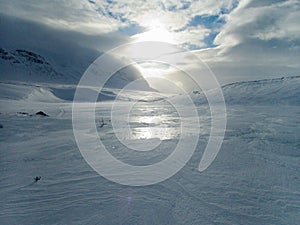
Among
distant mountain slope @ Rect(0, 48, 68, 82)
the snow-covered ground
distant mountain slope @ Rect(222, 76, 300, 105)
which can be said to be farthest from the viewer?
distant mountain slope @ Rect(0, 48, 68, 82)

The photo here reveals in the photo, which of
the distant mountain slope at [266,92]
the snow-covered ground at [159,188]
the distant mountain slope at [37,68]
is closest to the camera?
the snow-covered ground at [159,188]

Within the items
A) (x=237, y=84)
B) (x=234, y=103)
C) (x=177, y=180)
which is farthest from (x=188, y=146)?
(x=237, y=84)

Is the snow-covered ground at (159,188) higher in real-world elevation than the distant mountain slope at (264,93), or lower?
lower

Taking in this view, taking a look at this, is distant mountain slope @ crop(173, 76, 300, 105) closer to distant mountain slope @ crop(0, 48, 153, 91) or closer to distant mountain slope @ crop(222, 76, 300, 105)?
distant mountain slope @ crop(222, 76, 300, 105)

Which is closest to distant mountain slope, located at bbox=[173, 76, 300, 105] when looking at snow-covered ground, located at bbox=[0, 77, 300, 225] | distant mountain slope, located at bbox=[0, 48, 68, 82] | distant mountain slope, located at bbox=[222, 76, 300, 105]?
distant mountain slope, located at bbox=[222, 76, 300, 105]

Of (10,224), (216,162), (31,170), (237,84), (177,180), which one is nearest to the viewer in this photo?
(10,224)

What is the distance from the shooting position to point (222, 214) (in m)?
2.86

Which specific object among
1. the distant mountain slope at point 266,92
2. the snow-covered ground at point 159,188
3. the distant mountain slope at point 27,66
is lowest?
the snow-covered ground at point 159,188

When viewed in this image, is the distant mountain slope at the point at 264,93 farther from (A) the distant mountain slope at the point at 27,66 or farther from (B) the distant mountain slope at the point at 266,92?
(A) the distant mountain slope at the point at 27,66

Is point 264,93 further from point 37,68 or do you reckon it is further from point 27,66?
point 27,66

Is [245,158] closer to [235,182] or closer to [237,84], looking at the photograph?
[235,182]

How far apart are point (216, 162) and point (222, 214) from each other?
206cm

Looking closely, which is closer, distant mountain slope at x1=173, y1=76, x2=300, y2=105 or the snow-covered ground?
the snow-covered ground

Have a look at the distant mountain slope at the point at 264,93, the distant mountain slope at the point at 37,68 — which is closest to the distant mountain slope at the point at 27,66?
the distant mountain slope at the point at 37,68
